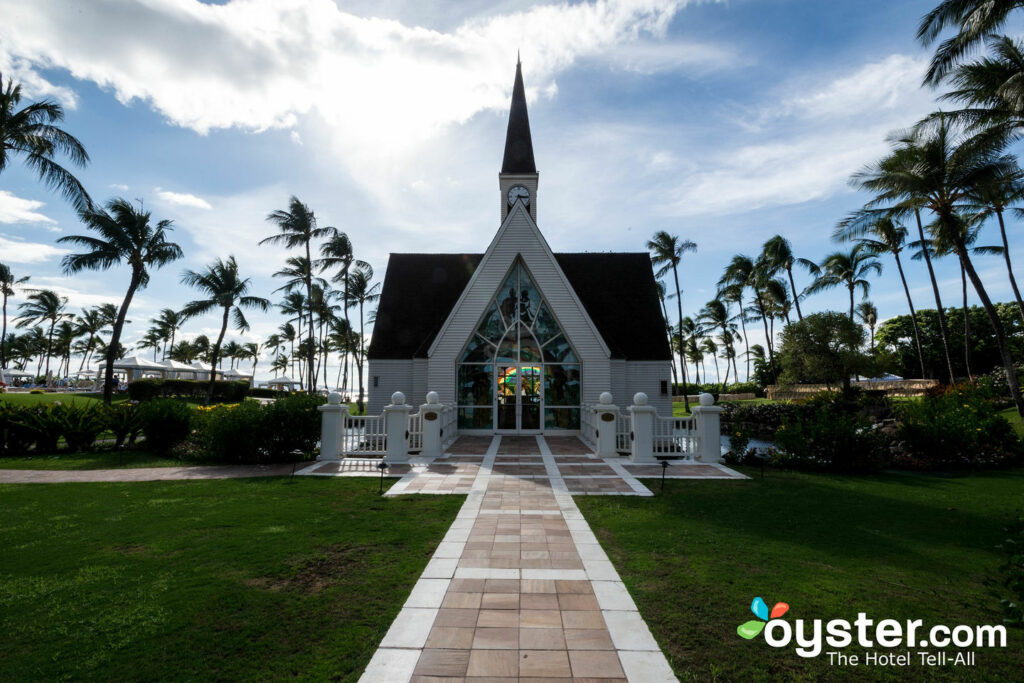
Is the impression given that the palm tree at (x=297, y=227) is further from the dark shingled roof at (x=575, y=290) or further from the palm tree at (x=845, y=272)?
the palm tree at (x=845, y=272)

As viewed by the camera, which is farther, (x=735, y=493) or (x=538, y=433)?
(x=538, y=433)

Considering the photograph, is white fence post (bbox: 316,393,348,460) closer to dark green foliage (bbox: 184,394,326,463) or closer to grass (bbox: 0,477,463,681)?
dark green foliage (bbox: 184,394,326,463)

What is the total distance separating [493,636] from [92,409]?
17050 mm

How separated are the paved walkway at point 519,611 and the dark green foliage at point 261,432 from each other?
22.2 ft

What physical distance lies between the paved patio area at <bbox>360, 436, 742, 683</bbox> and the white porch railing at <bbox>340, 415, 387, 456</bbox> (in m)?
5.36

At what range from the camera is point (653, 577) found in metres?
4.58

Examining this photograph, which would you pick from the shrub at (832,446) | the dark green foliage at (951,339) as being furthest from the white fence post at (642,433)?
the dark green foliage at (951,339)

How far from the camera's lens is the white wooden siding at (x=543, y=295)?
54.8 ft

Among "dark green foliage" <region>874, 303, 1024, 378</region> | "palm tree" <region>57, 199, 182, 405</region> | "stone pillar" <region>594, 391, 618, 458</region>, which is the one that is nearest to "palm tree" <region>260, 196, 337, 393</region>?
"palm tree" <region>57, 199, 182, 405</region>

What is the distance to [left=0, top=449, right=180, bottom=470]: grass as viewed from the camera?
11484 mm

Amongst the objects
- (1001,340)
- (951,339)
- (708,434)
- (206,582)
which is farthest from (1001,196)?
(951,339)

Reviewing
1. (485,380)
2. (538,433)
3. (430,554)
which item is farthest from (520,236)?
(430,554)

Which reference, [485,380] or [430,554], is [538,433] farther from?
[430,554]

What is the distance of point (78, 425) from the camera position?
1383cm
